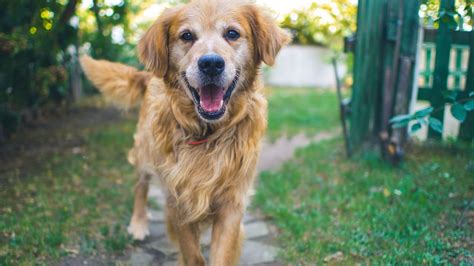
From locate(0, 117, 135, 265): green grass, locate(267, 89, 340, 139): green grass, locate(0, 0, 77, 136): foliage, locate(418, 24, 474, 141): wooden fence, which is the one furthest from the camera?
locate(267, 89, 340, 139): green grass

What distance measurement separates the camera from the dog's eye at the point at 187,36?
2936 mm

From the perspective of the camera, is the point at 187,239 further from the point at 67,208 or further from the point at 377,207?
the point at 377,207

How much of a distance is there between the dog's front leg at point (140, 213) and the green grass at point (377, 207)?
3.43ft

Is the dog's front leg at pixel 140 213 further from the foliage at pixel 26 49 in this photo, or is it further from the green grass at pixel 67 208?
the foliage at pixel 26 49

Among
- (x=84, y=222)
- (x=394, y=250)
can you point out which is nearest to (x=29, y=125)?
(x=84, y=222)

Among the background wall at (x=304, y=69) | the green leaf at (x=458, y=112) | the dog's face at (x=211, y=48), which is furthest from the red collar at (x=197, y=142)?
the background wall at (x=304, y=69)

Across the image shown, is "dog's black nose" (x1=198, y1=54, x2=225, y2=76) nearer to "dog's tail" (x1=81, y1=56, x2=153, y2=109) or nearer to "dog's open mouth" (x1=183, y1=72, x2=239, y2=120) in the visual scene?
"dog's open mouth" (x1=183, y1=72, x2=239, y2=120)

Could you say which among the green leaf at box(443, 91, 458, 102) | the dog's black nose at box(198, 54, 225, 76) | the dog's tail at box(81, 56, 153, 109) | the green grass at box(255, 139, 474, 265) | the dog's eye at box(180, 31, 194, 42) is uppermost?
the dog's eye at box(180, 31, 194, 42)

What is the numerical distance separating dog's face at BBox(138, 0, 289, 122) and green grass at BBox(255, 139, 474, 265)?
1.26 m

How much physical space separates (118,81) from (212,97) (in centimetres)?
157

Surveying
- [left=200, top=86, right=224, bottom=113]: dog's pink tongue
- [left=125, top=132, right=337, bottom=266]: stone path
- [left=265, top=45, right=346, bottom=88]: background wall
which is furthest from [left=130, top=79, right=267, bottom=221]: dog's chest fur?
[left=265, top=45, right=346, bottom=88]: background wall

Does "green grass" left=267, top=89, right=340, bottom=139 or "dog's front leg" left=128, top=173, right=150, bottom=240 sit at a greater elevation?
"dog's front leg" left=128, top=173, right=150, bottom=240

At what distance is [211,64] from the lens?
2.64 metres

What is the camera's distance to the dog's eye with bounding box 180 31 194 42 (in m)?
2.94
